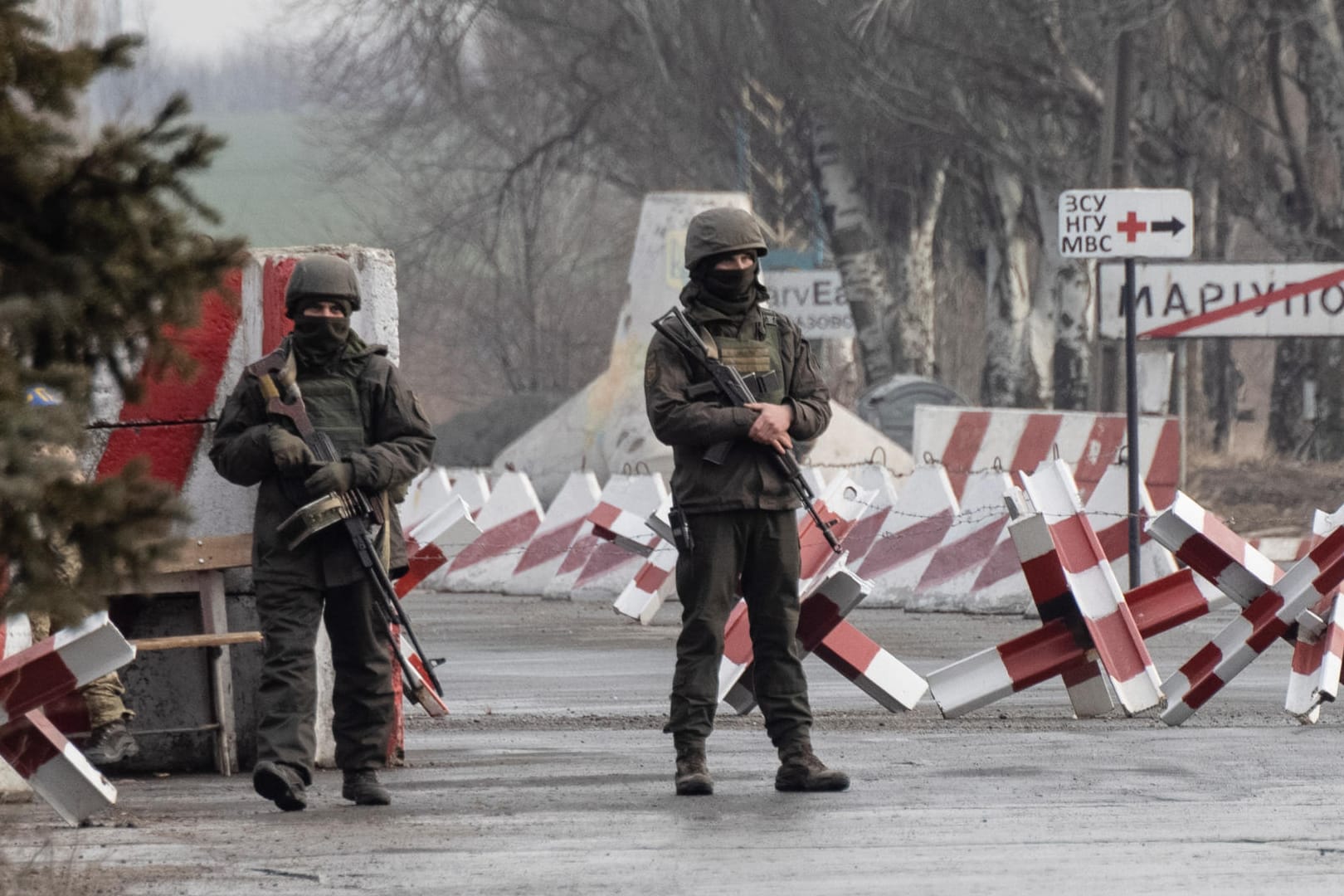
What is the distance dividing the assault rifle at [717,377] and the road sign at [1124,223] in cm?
734

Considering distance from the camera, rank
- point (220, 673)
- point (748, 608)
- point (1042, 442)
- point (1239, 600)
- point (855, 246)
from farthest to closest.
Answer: point (855, 246) → point (1042, 442) → point (1239, 600) → point (220, 673) → point (748, 608)

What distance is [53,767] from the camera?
313 inches

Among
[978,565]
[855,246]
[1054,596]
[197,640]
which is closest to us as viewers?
[197,640]

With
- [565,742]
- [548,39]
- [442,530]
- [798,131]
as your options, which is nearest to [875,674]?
[565,742]

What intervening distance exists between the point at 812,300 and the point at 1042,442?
11711 millimetres

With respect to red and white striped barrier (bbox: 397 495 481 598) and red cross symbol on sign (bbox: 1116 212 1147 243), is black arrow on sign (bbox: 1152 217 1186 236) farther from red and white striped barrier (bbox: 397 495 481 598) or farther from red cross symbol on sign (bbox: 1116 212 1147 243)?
red and white striped barrier (bbox: 397 495 481 598)

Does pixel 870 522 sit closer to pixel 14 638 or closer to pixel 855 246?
pixel 14 638

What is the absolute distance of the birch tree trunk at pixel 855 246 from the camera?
40688mm

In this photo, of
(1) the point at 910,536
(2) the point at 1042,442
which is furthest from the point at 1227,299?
(2) the point at 1042,442

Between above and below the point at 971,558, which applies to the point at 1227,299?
above

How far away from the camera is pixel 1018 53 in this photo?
35812mm

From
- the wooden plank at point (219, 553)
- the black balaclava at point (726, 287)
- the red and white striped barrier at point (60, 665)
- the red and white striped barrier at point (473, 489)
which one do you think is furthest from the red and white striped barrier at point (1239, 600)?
the red and white striped barrier at point (473, 489)

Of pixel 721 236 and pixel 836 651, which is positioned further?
pixel 836 651

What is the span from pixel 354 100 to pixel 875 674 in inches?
1362
